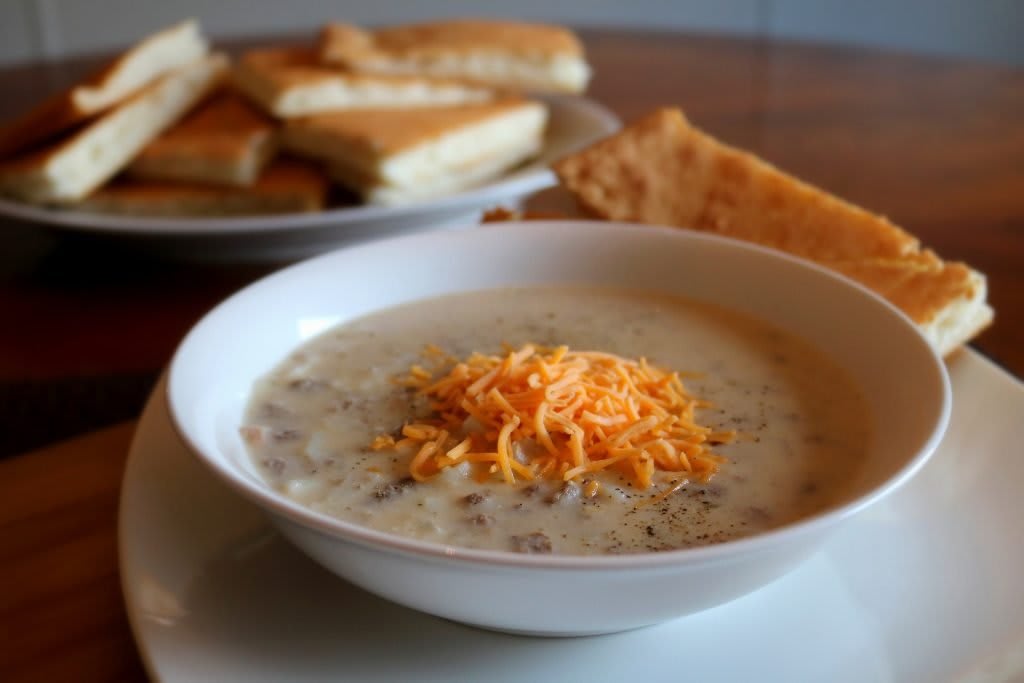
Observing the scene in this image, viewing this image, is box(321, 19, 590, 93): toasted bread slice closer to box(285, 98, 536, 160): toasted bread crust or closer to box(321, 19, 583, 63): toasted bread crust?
box(321, 19, 583, 63): toasted bread crust

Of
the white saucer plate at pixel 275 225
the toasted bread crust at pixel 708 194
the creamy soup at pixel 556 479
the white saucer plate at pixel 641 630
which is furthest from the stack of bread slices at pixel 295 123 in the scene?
the white saucer plate at pixel 641 630

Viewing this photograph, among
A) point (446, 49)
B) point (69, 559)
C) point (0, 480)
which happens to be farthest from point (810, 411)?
point (446, 49)

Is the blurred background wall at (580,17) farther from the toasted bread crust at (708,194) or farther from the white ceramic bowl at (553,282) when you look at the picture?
the white ceramic bowl at (553,282)

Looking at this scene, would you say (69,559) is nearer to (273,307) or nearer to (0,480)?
(0,480)

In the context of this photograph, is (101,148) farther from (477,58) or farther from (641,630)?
(641,630)

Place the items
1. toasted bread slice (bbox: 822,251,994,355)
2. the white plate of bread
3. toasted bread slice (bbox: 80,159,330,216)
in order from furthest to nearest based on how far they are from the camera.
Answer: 1. toasted bread slice (bbox: 80,159,330,216)
2. the white plate of bread
3. toasted bread slice (bbox: 822,251,994,355)

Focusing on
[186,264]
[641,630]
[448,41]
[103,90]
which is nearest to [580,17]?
[448,41]

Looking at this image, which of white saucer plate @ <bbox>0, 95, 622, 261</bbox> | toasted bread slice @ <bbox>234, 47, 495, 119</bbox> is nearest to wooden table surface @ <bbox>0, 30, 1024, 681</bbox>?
white saucer plate @ <bbox>0, 95, 622, 261</bbox>
